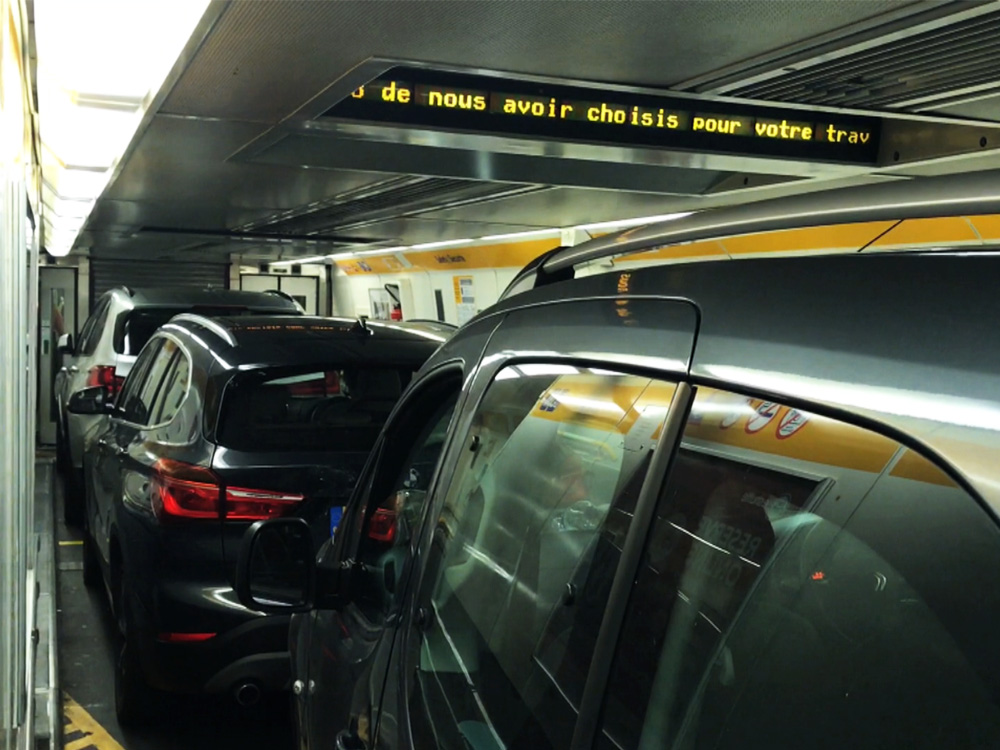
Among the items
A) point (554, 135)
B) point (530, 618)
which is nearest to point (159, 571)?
point (554, 135)

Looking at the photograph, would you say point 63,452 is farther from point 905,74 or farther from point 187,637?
point 905,74

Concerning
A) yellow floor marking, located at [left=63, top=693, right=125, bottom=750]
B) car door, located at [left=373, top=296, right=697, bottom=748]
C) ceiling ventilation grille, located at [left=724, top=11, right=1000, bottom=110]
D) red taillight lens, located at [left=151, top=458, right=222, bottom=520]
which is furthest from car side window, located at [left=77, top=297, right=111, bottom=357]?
car door, located at [left=373, top=296, right=697, bottom=748]

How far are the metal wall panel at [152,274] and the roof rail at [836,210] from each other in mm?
16489

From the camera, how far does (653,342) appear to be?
52.6 inches

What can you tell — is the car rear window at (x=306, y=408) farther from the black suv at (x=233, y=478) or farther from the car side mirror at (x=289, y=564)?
the car side mirror at (x=289, y=564)

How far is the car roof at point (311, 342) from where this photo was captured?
4699mm

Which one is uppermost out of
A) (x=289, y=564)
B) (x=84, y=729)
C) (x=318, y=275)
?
(x=318, y=275)

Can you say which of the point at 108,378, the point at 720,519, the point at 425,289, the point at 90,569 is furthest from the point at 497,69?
the point at 425,289

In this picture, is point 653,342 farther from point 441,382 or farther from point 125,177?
point 125,177

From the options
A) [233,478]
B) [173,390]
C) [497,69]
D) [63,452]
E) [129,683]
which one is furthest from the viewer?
[63,452]

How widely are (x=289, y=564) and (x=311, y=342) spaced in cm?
234

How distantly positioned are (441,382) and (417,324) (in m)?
3.47

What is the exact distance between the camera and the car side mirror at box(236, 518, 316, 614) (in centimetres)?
244

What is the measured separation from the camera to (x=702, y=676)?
115 centimetres
